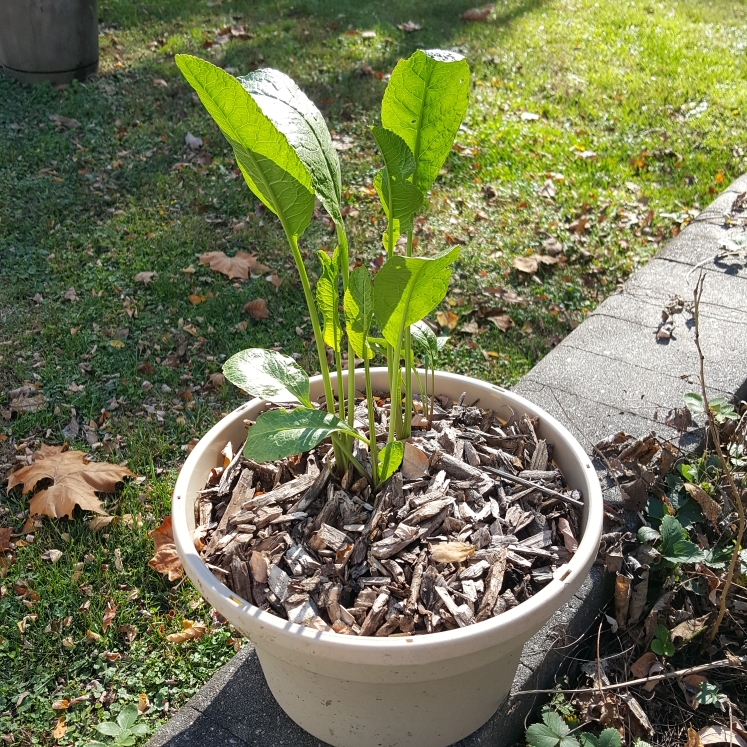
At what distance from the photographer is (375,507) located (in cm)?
174

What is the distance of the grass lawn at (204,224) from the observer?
2164mm

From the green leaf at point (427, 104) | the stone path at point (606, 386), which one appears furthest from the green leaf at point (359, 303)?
the stone path at point (606, 386)

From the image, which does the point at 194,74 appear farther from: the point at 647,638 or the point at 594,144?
the point at 594,144

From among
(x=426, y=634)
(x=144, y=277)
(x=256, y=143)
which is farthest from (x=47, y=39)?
(x=426, y=634)

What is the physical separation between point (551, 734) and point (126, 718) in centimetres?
97

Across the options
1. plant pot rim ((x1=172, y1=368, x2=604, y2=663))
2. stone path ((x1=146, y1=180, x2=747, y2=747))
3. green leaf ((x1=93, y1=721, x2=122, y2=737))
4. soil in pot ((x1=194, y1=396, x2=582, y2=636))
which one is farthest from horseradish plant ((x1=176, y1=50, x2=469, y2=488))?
green leaf ((x1=93, y1=721, x2=122, y2=737))

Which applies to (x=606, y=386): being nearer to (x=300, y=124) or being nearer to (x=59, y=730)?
(x=300, y=124)

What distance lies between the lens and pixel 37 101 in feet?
14.8

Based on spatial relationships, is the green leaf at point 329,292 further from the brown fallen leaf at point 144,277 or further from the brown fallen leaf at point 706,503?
the brown fallen leaf at point 144,277

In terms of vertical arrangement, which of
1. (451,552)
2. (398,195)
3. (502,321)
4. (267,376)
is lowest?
(502,321)

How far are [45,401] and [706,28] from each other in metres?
5.97

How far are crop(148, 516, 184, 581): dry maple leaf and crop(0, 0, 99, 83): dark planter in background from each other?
3.43m

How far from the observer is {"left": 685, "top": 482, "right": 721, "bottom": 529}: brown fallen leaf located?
2115 millimetres

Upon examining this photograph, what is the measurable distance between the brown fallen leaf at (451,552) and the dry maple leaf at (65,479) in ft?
3.92
